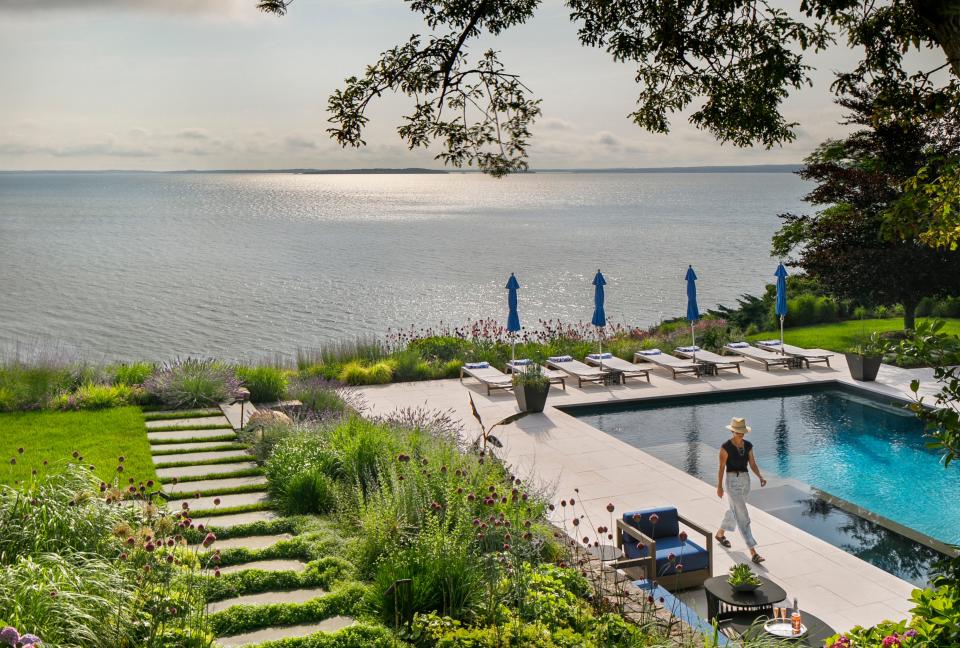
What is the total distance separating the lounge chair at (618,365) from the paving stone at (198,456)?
8022 mm

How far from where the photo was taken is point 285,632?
18.4ft

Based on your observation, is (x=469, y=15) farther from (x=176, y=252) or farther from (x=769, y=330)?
(x=176, y=252)

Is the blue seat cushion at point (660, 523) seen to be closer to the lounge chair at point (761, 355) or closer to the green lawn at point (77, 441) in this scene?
the green lawn at point (77, 441)

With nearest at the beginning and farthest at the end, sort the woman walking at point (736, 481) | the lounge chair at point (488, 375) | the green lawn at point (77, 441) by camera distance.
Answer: the woman walking at point (736, 481) < the green lawn at point (77, 441) < the lounge chair at point (488, 375)

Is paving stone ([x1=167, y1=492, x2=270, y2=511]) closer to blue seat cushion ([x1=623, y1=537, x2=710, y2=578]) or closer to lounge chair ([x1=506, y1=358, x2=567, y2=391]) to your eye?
blue seat cushion ([x1=623, y1=537, x2=710, y2=578])

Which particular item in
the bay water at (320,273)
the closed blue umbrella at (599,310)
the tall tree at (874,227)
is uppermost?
the tall tree at (874,227)

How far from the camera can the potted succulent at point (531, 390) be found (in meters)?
13.9

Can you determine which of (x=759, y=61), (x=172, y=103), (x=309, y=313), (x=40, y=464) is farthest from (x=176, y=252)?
(x=759, y=61)

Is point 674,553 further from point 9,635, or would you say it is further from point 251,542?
point 9,635

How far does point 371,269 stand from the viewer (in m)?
60.4

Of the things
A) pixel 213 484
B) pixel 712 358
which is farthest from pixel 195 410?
pixel 712 358

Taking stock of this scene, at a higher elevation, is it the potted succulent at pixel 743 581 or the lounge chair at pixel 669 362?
the potted succulent at pixel 743 581

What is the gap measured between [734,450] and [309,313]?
116ft

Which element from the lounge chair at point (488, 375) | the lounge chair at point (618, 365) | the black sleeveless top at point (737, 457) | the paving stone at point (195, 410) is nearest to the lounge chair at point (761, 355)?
the lounge chair at point (618, 365)
